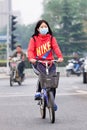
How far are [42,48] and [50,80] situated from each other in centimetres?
64

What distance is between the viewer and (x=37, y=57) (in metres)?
9.77

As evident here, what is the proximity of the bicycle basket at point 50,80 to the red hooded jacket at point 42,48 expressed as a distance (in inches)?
15.5

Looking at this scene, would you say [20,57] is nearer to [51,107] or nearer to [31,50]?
[31,50]

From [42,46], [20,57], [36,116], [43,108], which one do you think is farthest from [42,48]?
[20,57]

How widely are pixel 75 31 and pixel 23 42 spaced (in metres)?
45.4

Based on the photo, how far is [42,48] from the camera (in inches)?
385

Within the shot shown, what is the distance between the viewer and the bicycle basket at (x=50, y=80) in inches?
369

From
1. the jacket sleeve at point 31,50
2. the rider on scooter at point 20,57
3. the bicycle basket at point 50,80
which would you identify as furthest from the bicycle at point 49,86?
the rider on scooter at point 20,57

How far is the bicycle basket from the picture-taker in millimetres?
9375

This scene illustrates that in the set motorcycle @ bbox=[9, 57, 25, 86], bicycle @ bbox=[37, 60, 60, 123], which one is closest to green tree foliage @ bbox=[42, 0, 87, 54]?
motorcycle @ bbox=[9, 57, 25, 86]

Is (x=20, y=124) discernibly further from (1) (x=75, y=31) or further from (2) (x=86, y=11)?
(2) (x=86, y=11)

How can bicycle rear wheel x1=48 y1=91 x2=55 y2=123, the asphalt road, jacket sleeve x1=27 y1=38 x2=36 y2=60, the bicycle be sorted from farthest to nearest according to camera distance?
jacket sleeve x1=27 y1=38 x2=36 y2=60, the bicycle, bicycle rear wheel x1=48 y1=91 x2=55 y2=123, the asphalt road

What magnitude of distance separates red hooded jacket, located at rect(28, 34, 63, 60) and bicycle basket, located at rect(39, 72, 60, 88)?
1.29 feet

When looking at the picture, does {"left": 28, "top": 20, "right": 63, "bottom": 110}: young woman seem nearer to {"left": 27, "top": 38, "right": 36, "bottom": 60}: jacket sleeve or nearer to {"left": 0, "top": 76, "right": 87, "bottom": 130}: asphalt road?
{"left": 27, "top": 38, "right": 36, "bottom": 60}: jacket sleeve
